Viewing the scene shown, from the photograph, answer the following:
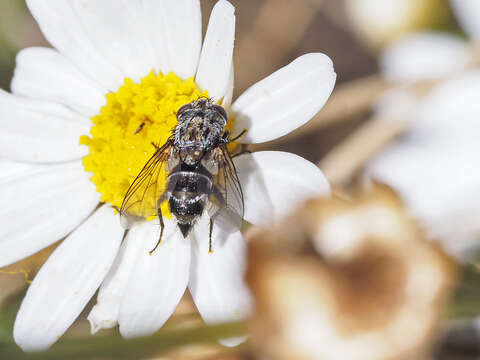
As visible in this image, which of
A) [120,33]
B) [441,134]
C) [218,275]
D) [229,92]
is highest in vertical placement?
→ [441,134]

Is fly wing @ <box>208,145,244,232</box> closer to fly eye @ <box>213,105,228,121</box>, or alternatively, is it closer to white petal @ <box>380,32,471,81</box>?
fly eye @ <box>213,105,228,121</box>

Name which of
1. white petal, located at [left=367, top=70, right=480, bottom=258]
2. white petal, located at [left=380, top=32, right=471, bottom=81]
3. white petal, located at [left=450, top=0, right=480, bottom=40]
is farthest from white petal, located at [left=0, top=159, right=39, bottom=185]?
white petal, located at [left=450, top=0, right=480, bottom=40]

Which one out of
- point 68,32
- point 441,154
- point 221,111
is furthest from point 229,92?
point 441,154

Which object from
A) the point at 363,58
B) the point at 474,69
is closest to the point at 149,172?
the point at 474,69

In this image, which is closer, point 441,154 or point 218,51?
point 218,51

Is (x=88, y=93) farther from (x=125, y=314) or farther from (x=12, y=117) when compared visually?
(x=125, y=314)

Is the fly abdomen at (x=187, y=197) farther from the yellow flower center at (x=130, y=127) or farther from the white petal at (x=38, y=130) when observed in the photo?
the white petal at (x=38, y=130)

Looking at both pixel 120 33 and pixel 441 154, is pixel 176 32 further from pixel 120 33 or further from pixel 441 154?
pixel 441 154
